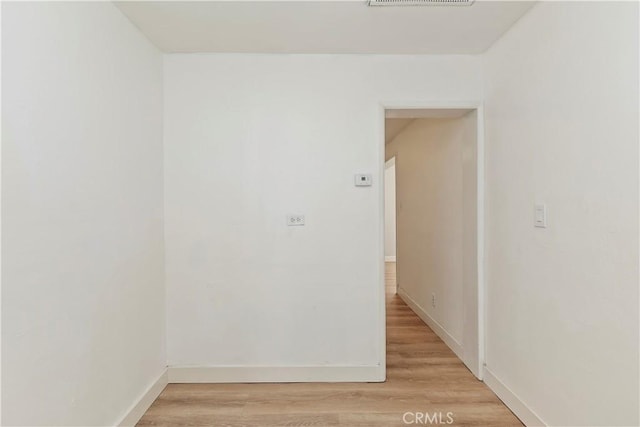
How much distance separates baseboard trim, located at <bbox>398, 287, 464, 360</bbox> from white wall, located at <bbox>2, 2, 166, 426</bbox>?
2389 millimetres

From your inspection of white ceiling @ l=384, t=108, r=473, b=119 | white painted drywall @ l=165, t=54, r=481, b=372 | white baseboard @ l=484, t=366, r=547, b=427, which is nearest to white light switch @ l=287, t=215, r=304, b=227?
white painted drywall @ l=165, t=54, r=481, b=372

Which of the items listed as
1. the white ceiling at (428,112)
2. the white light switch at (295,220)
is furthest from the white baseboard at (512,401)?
the white ceiling at (428,112)

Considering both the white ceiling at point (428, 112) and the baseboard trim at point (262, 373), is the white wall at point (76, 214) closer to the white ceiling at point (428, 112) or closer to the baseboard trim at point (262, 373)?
the baseboard trim at point (262, 373)

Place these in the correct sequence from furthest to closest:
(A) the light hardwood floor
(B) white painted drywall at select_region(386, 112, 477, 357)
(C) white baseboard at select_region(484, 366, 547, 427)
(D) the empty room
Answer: (B) white painted drywall at select_region(386, 112, 477, 357), (A) the light hardwood floor, (C) white baseboard at select_region(484, 366, 547, 427), (D) the empty room

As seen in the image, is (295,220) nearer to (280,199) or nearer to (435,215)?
(280,199)

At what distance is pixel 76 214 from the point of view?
1538mm

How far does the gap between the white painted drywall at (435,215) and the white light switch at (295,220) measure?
1.29m

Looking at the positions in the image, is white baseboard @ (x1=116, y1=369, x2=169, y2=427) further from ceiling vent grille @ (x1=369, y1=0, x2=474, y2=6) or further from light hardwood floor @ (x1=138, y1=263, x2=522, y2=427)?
ceiling vent grille @ (x1=369, y1=0, x2=474, y2=6)

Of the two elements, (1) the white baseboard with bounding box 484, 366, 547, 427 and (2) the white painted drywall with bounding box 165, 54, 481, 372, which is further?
(2) the white painted drywall with bounding box 165, 54, 481, 372

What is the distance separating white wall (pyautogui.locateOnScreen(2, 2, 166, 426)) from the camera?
1230mm

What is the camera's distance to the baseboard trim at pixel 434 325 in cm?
285

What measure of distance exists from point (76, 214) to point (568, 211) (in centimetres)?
234

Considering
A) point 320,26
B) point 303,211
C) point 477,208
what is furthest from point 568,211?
point 320,26

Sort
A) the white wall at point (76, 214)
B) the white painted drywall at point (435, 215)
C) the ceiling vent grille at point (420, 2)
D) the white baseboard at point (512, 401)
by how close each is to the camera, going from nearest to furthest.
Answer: the white wall at point (76, 214)
the ceiling vent grille at point (420, 2)
the white baseboard at point (512, 401)
the white painted drywall at point (435, 215)
